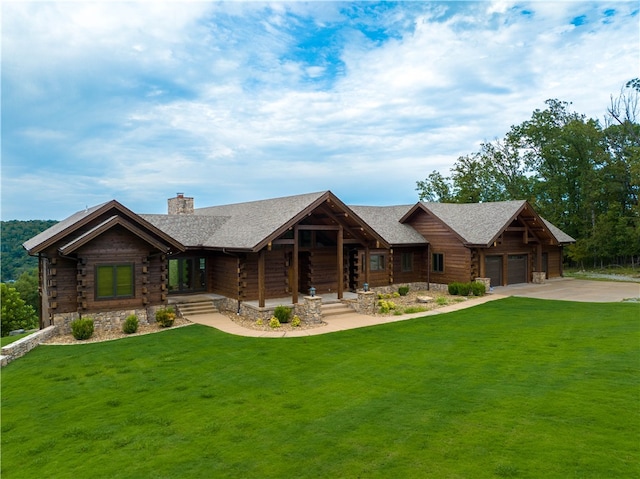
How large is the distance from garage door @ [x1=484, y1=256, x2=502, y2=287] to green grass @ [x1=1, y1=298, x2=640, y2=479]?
13060mm

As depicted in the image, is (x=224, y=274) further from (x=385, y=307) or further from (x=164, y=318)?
(x=385, y=307)

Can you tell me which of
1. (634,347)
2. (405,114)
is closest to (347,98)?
(405,114)

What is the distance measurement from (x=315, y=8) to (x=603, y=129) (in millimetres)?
42979

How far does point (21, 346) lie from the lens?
13.8m

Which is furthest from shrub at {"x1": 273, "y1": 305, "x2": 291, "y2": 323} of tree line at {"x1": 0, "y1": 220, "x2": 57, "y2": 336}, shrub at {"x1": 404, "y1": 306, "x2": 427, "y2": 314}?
tree line at {"x1": 0, "y1": 220, "x2": 57, "y2": 336}

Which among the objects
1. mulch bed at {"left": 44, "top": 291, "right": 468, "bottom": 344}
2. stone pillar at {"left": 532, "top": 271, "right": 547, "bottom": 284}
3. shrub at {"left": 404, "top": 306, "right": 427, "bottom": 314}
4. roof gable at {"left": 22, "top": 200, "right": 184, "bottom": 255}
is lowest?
mulch bed at {"left": 44, "top": 291, "right": 468, "bottom": 344}

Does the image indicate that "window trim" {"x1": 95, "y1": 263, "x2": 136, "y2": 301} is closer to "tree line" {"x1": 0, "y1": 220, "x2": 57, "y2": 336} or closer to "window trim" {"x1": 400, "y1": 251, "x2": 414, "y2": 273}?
"window trim" {"x1": 400, "y1": 251, "x2": 414, "y2": 273}

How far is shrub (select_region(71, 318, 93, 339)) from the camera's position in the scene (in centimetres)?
1528

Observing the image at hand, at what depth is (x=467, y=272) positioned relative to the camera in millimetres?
26000

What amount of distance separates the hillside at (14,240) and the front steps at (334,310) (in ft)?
139

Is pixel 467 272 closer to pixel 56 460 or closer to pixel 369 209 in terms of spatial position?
pixel 369 209

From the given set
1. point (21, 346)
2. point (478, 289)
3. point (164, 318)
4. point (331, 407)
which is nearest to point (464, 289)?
point (478, 289)

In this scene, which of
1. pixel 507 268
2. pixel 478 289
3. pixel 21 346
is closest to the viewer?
pixel 21 346

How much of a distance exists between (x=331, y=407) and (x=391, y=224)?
70.3 feet
